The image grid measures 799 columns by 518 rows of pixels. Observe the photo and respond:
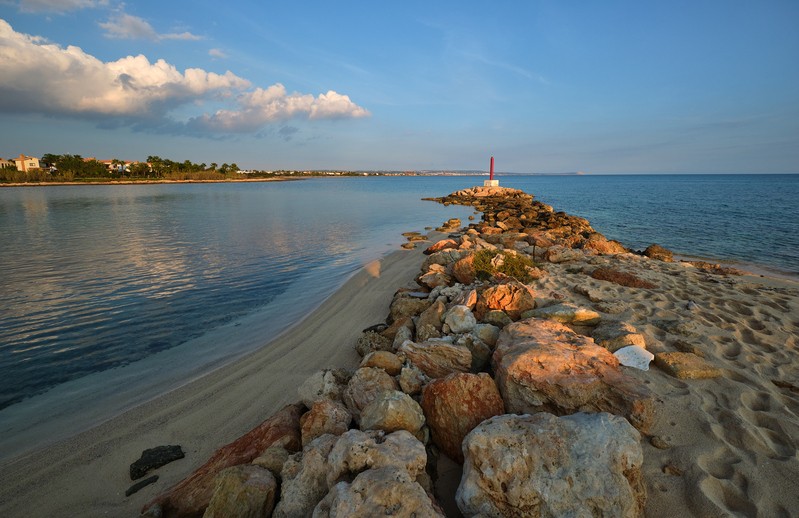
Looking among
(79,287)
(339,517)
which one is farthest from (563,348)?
(79,287)

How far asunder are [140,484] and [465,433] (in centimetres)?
454

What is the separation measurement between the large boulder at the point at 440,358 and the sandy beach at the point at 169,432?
2.37m

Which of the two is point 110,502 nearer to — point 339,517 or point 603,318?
point 339,517

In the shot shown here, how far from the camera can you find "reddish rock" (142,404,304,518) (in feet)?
13.6

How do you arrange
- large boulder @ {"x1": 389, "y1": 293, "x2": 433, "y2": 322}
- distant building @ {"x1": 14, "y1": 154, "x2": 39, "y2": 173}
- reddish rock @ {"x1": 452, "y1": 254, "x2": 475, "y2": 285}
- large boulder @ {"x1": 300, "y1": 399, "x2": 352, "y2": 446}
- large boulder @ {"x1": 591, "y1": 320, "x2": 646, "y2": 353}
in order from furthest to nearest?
distant building @ {"x1": 14, "y1": 154, "x2": 39, "y2": 173} → reddish rock @ {"x1": 452, "y1": 254, "x2": 475, "y2": 285} → large boulder @ {"x1": 389, "y1": 293, "x2": 433, "y2": 322} → large boulder @ {"x1": 591, "y1": 320, "x2": 646, "y2": 353} → large boulder @ {"x1": 300, "y1": 399, "x2": 352, "y2": 446}

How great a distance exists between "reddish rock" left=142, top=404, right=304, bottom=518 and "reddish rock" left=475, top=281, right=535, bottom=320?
13.7ft

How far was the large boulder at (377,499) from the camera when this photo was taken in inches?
114

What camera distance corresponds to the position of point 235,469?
3.84 m

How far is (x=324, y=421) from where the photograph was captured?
462 cm

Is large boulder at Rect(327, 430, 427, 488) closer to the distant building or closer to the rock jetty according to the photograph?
the rock jetty

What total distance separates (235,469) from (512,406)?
131 inches

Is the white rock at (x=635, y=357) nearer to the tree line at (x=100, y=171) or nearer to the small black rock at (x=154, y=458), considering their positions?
the small black rock at (x=154, y=458)

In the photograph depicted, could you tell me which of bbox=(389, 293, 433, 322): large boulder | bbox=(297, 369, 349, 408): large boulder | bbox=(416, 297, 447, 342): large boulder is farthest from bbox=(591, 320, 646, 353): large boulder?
bbox=(297, 369, 349, 408): large boulder

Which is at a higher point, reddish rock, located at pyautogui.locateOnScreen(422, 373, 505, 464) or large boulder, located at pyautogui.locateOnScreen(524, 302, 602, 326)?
large boulder, located at pyautogui.locateOnScreen(524, 302, 602, 326)
